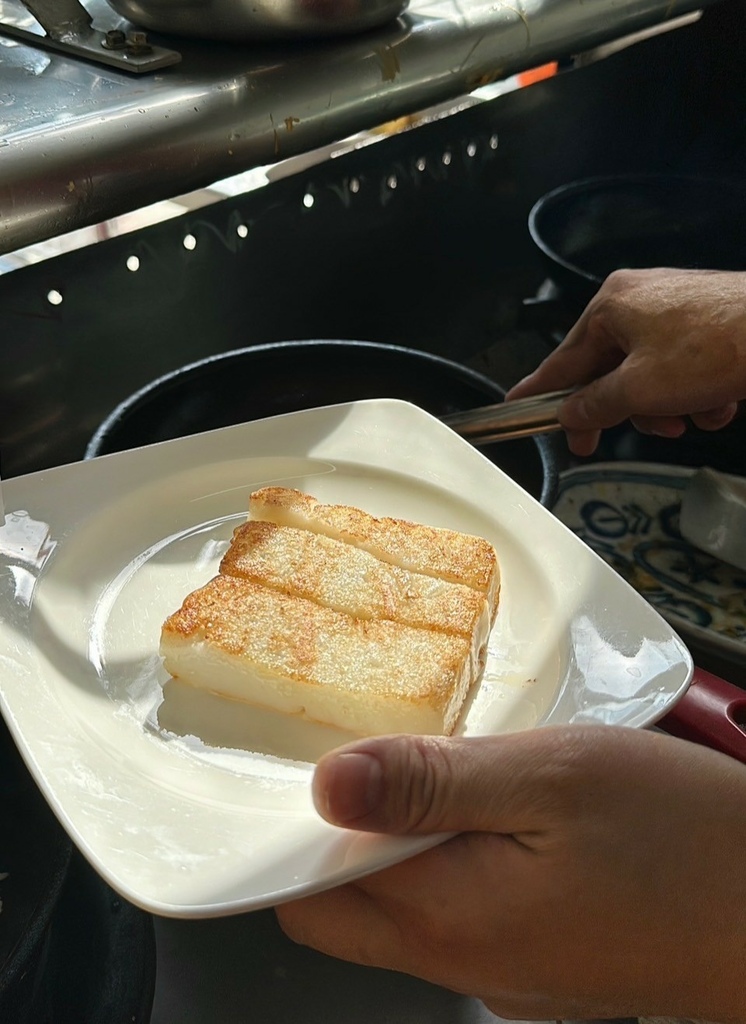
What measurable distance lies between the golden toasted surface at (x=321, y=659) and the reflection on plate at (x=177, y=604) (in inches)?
A: 1.6

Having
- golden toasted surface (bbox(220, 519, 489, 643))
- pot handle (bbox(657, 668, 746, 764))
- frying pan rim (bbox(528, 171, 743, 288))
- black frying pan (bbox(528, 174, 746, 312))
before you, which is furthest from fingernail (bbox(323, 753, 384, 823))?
black frying pan (bbox(528, 174, 746, 312))

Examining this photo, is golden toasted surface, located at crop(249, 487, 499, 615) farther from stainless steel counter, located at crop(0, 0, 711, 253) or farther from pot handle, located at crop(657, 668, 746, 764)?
stainless steel counter, located at crop(0, 0, 711, 253)

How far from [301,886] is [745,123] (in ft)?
6.61

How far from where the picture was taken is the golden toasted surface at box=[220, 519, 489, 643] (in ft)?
3.11

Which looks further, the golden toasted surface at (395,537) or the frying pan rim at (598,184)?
the frying pan rim at (598,184)

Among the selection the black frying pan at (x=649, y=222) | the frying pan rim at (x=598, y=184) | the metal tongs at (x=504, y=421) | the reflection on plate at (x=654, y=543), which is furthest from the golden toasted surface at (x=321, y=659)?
the black frying pan at (x=649, y=222)

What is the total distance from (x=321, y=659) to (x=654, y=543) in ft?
2.64

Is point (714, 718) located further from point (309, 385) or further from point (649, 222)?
point (649, 222)

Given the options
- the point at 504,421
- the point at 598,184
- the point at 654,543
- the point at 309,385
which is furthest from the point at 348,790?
the point at 598,184

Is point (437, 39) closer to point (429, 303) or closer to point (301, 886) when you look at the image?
point (429, 303)

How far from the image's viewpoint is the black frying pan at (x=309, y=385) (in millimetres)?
1296

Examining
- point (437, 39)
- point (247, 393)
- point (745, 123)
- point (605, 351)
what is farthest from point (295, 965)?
point (745, 123)

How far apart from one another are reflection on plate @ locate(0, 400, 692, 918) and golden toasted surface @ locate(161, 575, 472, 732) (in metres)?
0.04

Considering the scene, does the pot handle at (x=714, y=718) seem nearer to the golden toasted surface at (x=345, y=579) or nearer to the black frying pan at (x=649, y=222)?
the golden toasted surface at (x=345, y=579)
